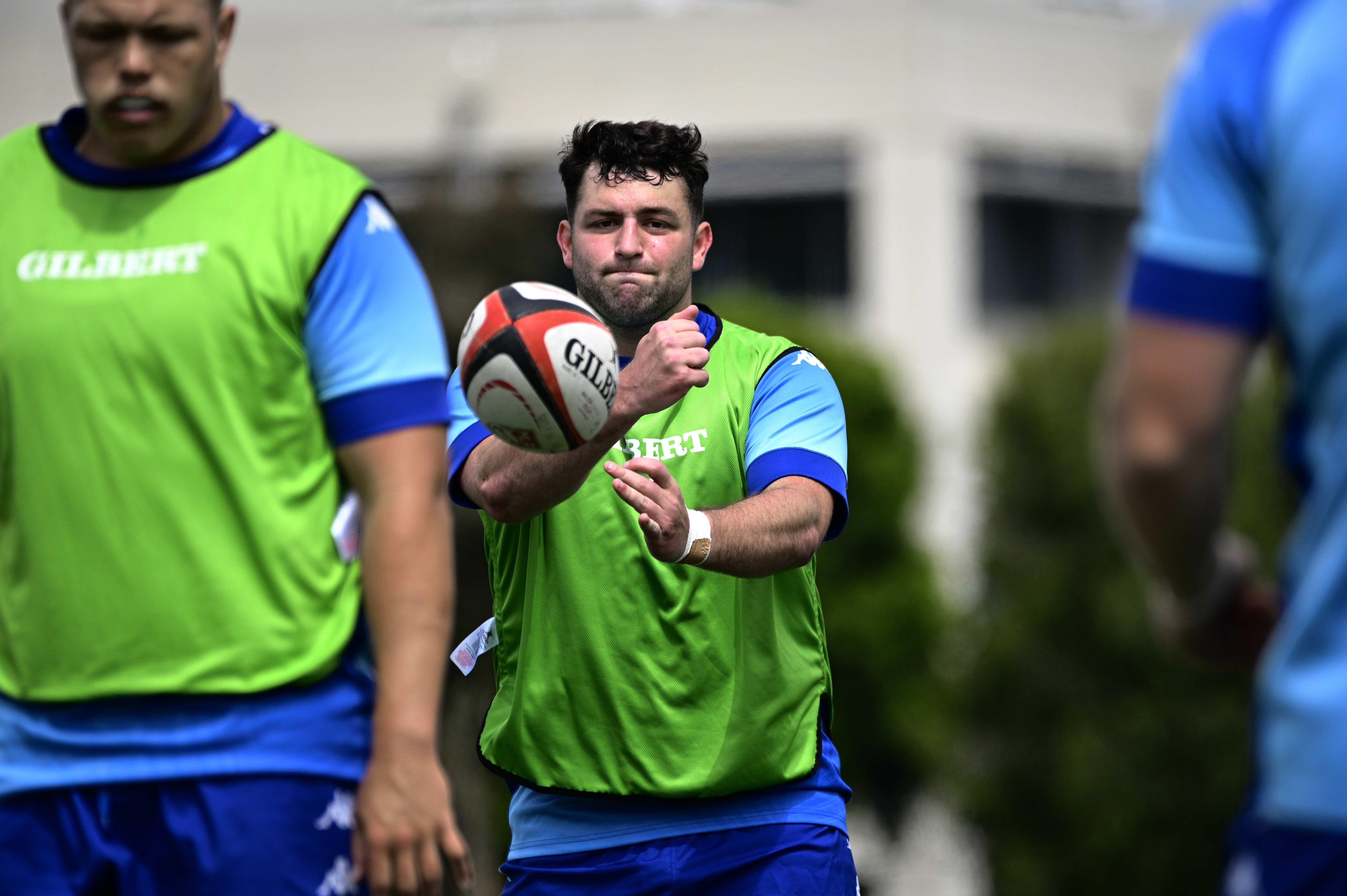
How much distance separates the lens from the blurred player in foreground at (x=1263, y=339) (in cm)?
256

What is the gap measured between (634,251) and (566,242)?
346mm

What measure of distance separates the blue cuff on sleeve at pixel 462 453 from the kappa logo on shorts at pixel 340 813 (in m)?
1.02

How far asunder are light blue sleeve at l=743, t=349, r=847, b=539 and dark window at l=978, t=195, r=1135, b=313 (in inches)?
1138

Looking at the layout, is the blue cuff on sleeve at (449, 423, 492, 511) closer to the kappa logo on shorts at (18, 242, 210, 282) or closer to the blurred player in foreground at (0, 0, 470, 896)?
the blurred player in foreground at (0, 0, 470, 896)

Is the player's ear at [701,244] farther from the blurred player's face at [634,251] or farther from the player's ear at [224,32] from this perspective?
the player's ear at [224,32]

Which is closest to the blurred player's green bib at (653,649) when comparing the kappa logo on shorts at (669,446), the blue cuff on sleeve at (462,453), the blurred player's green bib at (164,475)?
the kappa logo on shorts at (669,446)

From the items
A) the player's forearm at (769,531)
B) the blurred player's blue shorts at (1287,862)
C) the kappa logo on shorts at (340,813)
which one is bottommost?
the kappa logo on shorts at (340,813)

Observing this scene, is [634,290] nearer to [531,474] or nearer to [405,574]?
[531,474]

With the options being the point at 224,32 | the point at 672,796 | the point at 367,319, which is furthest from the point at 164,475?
the point at 672,796

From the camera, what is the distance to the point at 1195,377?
2.66m

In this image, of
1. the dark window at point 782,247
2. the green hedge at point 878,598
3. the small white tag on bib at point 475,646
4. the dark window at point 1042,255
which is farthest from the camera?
the dark window at point 1042,255

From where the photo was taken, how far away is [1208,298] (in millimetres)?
2643

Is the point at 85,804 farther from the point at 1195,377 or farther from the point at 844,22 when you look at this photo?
the point at 844,22

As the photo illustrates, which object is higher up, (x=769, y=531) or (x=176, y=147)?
(x=176, y=147)
